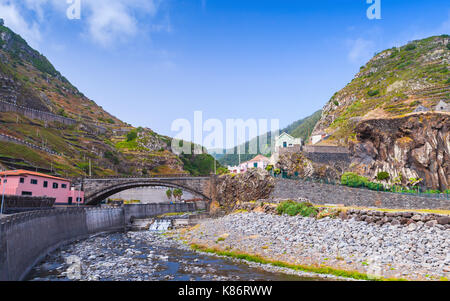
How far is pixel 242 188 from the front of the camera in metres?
63.7

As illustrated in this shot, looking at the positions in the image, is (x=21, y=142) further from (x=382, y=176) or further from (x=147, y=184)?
(x=382, y=176)

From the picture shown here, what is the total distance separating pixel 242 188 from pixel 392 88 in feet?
299

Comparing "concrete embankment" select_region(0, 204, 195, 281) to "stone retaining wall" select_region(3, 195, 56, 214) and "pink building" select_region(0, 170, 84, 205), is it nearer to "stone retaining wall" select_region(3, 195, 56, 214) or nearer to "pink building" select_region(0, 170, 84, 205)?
"stone retaining wall" select_region(3, 195, 56, 214)

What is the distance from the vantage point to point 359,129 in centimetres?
7931

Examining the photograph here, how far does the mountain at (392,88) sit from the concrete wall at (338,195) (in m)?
26.4

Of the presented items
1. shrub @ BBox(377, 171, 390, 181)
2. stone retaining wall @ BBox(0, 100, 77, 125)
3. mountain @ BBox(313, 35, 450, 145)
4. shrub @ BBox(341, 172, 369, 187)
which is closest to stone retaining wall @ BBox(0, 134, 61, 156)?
stone retaining wall @ BBox(0, 100, 77, 125)

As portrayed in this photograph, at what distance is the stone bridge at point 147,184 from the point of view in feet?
254

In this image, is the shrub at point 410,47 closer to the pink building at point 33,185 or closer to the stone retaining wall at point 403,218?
the stone retaining wall at point 403,218

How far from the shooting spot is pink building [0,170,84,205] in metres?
47.2

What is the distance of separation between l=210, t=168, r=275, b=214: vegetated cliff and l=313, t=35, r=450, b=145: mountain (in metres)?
35.7

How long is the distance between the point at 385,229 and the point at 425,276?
8.13 m

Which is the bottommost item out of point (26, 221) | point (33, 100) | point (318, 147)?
point (26, 221)

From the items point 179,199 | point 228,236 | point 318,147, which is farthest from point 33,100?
point 228,236
